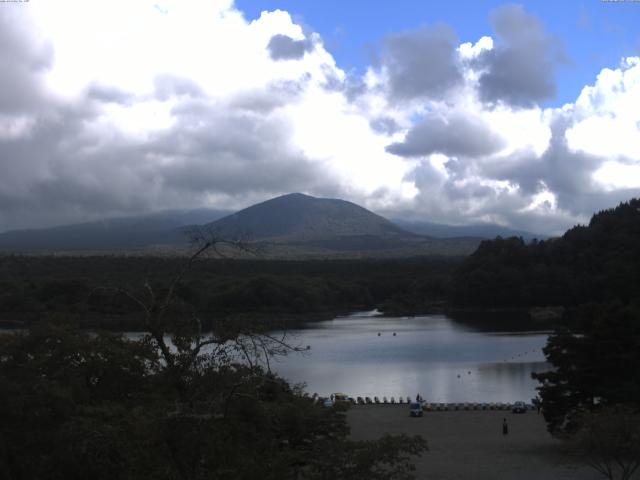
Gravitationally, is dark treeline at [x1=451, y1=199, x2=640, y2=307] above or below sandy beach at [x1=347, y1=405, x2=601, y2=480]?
above

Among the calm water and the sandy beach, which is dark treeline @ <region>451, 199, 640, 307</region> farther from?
the sandy beach

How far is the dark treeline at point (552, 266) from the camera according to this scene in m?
71.1

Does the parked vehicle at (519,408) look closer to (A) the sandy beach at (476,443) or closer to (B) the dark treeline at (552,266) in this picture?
(A) the sandy beach at (476,443)

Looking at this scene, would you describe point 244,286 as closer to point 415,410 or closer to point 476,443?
point 415,410

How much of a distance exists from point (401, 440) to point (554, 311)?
6396cm

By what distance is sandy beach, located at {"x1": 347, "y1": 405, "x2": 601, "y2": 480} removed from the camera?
16.0 meters

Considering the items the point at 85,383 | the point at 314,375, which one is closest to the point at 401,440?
the point at 85,383

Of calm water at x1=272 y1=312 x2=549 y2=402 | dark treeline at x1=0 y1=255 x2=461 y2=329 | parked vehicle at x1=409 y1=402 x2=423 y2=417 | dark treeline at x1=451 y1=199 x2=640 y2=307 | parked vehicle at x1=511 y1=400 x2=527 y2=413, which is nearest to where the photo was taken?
parked vehicle at x1=409 y1=402 x2=423 y2=417

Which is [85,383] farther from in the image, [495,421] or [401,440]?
[495,421]

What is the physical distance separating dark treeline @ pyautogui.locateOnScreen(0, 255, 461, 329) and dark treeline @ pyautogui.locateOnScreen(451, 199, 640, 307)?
17.9ft

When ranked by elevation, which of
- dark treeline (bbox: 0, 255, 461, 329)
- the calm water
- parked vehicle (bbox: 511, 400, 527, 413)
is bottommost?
the calm water

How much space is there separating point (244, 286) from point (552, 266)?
30771 millimetres

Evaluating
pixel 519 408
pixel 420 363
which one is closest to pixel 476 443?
pixel 519 408

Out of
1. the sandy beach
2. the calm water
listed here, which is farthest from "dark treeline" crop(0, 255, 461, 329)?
the sandy beach
